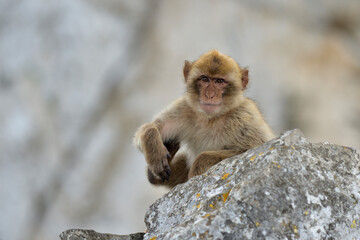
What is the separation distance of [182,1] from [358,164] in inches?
216

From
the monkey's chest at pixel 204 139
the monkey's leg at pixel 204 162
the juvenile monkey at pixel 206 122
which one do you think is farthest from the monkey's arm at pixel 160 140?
the monkey's leg at pixel 204 162

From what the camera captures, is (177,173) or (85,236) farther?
(177,173)

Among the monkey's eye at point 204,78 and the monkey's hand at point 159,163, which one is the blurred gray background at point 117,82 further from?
the monkey's hand at point 159,163

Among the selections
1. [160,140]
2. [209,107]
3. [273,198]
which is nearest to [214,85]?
[209,107]

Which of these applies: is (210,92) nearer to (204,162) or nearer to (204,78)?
(204,78)

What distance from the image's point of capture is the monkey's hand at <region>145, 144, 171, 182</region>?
10.8 feet

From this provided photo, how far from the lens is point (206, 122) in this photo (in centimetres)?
357

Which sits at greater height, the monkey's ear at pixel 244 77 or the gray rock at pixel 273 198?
the monkey's ear at pixel 244 77

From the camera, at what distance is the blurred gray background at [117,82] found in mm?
7184

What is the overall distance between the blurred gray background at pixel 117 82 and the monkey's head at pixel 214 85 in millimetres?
3670

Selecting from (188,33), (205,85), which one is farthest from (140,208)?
(205,85)

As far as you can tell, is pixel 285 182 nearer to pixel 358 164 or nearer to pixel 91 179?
pixel 358 164

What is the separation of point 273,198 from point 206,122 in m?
1.55

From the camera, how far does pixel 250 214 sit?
6.62 feet
